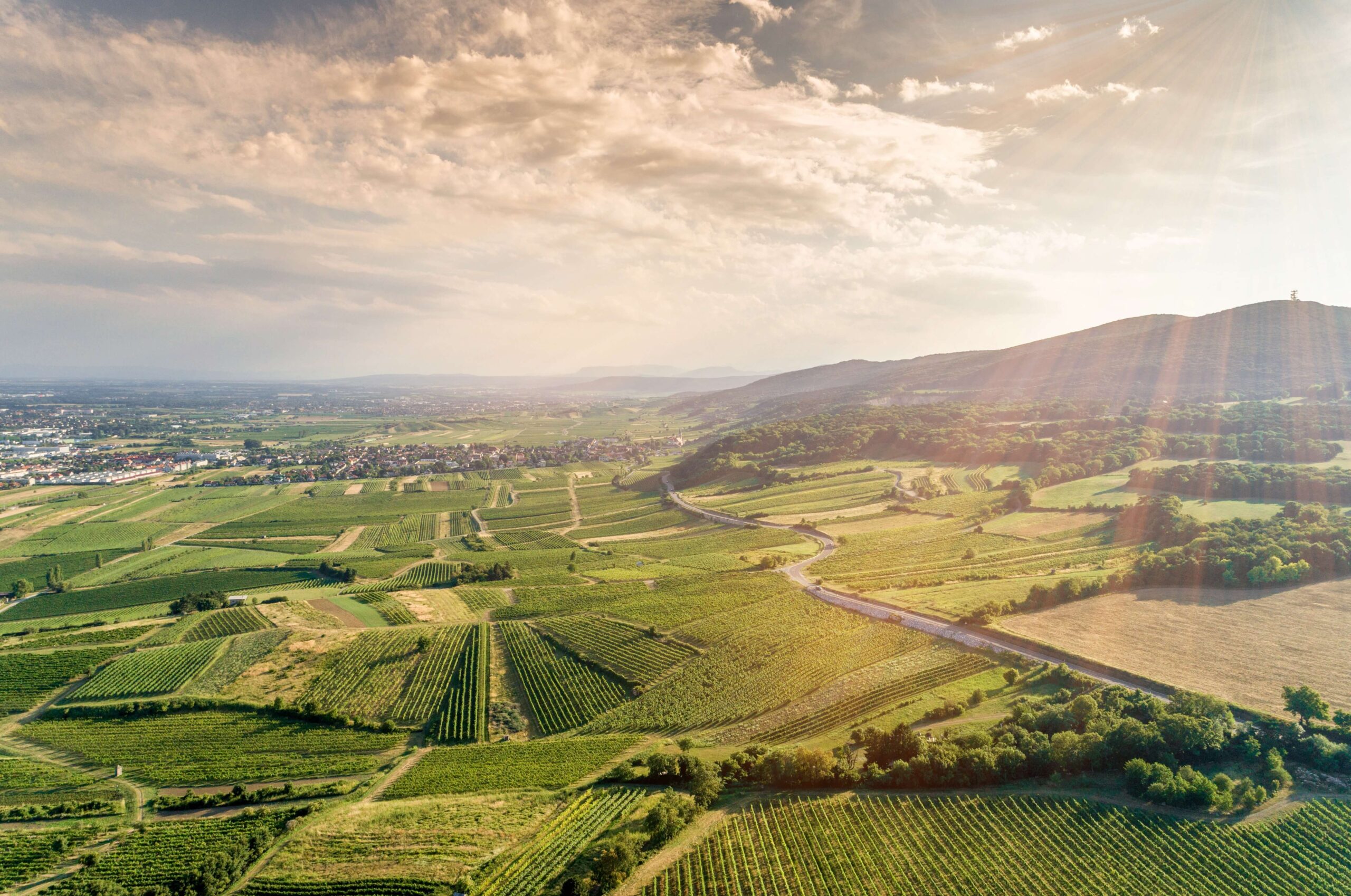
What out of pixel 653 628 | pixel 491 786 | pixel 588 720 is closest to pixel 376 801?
pixel 491 786

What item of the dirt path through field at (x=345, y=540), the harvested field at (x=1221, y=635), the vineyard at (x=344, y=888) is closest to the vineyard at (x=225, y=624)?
the dirt path through field at (x=345, y=540)

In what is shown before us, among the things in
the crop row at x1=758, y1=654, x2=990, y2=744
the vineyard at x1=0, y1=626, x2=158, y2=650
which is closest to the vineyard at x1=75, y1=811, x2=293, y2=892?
the crop row at x1=758, y1=654, x2=990, y2=744

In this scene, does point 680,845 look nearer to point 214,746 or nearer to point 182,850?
point 182,850

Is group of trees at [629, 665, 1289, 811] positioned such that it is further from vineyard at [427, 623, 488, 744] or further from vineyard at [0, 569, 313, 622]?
vineyard at [0, 569, 313, 622]

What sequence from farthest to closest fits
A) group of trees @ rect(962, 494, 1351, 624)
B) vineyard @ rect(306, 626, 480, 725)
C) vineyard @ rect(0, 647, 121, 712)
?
1. group of trees @ rect(962, 494, 1351, 624)
2. vineyard @ rect(0, 647, 121, 712)
3. vineyard @ rect(306, 626, 480, 725)

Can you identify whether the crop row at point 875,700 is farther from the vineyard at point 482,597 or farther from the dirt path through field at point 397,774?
the vineyard at point 482,597

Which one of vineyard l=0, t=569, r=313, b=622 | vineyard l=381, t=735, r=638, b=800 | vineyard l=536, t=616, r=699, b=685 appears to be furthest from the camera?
Result: vineyard l=0, t=569, r=313, b=622

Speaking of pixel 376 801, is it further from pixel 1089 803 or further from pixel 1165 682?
pixel 1165 682
